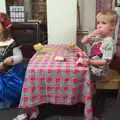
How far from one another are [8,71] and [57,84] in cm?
69

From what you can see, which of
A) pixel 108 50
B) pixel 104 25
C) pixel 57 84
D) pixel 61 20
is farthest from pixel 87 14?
pixel 57 84

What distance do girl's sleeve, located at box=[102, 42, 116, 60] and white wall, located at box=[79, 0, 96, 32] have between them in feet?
5.20

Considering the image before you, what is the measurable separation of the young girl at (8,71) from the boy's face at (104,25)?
839mm

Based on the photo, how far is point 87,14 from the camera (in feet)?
10.6

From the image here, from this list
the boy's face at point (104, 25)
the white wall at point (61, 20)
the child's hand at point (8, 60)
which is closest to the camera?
the boy's face at point (104, 25)

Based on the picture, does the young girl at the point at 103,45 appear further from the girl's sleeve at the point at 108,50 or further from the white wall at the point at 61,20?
the white wall at the point at 61,20

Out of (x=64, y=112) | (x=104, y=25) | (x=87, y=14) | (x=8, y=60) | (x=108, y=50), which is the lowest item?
(x=64, y=112)

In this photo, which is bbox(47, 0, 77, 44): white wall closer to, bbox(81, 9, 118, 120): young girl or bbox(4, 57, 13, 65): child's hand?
bbox(81, 9, 118, 120): young girl

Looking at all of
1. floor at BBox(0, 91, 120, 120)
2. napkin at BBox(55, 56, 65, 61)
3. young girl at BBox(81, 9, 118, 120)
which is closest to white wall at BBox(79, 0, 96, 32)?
young girl at BBox(81, 9, 118, 120)

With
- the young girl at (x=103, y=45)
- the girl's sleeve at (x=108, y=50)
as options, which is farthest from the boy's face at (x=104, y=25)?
the girl's sleeve at (x=108, y=50)

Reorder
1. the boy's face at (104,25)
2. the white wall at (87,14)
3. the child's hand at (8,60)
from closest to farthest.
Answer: the boy's face at (104,25), the child's hand at (8,60), the white wall at (87,14)

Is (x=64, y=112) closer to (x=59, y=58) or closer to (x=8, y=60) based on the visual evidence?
(x=59, y=58)

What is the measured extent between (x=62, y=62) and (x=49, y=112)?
631mm

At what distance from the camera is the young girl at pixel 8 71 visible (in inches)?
76.6
